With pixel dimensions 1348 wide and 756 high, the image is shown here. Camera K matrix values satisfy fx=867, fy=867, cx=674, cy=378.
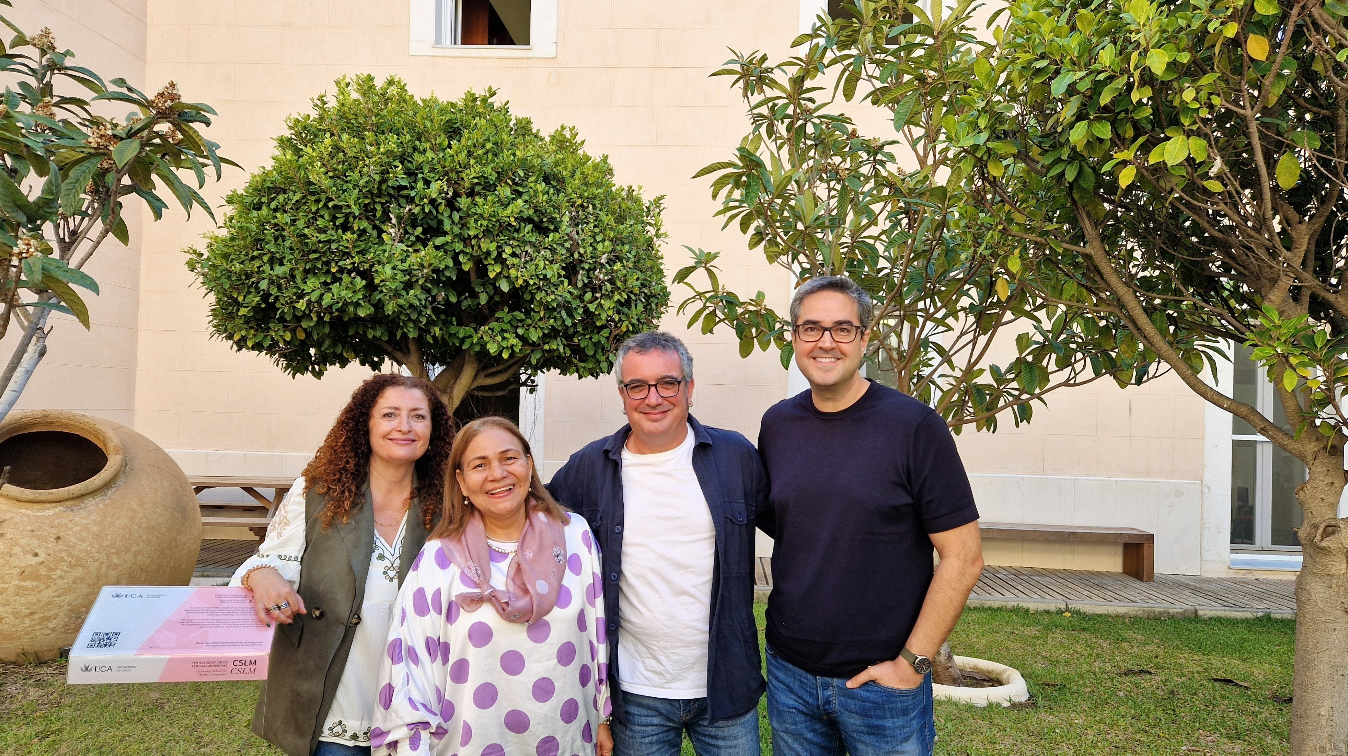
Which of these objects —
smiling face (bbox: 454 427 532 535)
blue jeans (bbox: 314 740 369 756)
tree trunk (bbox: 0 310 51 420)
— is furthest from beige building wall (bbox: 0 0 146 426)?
smiling face (bbox: 454 427 532 535)

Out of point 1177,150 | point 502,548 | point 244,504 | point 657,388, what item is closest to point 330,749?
point 502,548

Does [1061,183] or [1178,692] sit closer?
[1061,183]

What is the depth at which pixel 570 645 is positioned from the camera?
224cm

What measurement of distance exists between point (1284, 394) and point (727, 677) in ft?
7.68

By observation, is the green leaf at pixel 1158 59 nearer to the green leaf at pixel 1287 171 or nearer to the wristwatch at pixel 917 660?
the green leaf at pixel 1287 171

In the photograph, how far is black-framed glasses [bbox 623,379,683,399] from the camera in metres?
2.42

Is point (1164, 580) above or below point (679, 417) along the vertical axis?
below

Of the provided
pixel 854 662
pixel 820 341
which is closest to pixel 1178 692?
pixel 854 662

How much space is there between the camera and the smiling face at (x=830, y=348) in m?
2.37

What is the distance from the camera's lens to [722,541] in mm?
2432

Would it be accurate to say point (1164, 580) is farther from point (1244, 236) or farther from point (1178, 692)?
point (1244, 236)

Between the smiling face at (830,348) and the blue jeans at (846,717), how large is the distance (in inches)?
31.9

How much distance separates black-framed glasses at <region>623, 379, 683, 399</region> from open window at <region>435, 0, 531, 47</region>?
24.1ft

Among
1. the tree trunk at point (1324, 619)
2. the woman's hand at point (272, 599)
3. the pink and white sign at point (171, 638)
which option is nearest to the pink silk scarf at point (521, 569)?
the woman's hand at point (272, 599)
